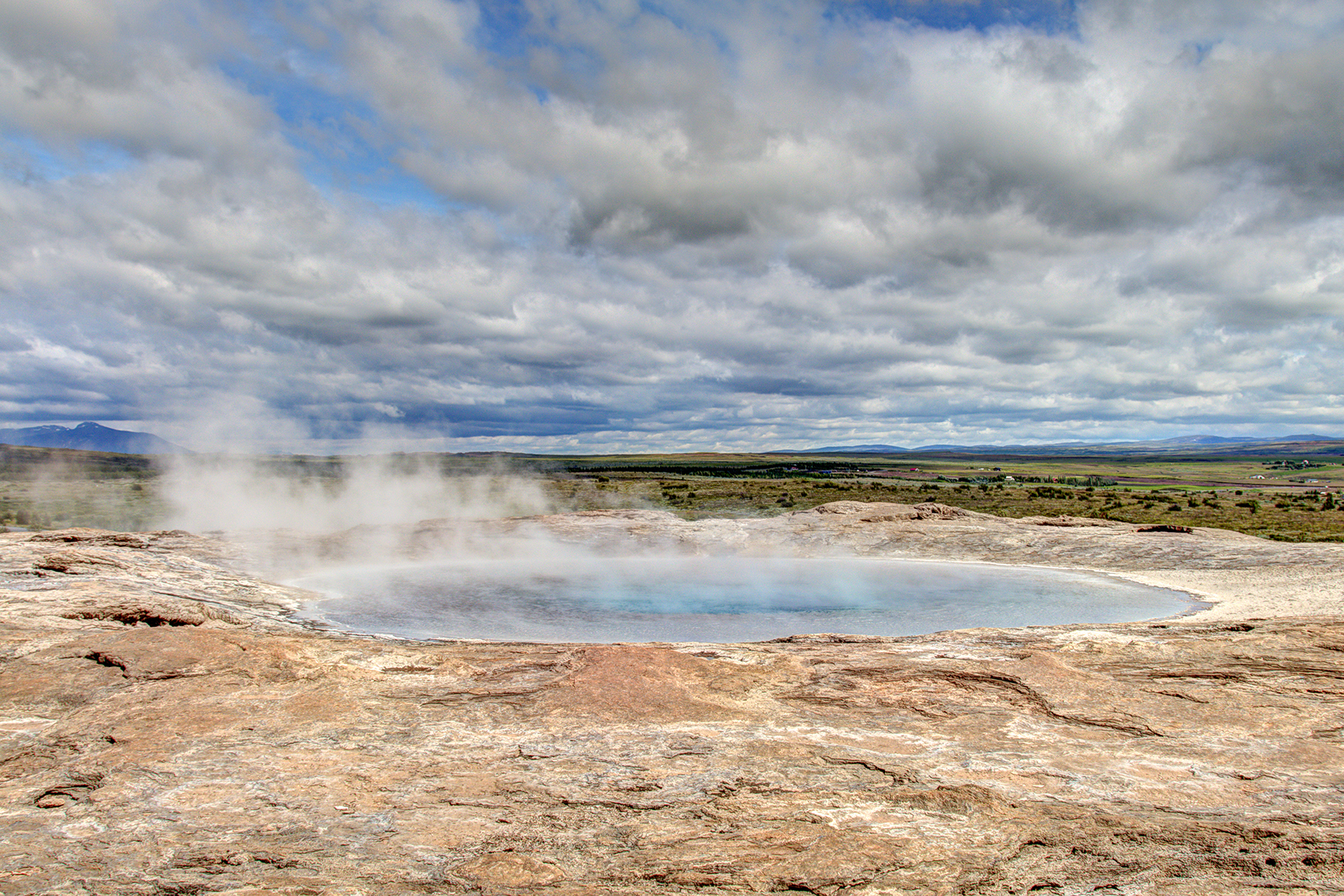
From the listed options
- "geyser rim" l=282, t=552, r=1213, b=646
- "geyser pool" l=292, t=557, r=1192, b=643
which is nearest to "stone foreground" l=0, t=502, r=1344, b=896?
"geyser rim" l=282, t=552, r=1213, b=646

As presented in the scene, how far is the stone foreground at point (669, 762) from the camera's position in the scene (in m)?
4.58

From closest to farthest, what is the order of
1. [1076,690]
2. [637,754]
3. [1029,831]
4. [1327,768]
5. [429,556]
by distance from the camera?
[1029,831] → [1327,768] → [637,754] → [1076,690] → [429,556]

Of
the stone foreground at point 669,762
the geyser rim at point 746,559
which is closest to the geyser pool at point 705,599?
the geyser rim at point 746,559

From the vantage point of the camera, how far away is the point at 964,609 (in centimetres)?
1648

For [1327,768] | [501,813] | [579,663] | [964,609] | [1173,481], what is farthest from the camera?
[1173,481]

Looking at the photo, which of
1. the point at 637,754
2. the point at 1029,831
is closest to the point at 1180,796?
the point at 1029,831

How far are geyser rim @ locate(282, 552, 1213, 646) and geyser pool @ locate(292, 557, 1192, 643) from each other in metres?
0.19

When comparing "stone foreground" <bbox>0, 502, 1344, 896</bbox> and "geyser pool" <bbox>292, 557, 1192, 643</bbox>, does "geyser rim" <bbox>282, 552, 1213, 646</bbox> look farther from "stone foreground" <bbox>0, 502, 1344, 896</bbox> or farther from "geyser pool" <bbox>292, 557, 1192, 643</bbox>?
"stone foreground" <bbox>0, 502, 1344, 896</bbox>

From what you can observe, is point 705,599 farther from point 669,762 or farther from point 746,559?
point 669,762

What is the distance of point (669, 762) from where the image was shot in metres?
6.29

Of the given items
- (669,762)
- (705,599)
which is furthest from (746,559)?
(669,762)

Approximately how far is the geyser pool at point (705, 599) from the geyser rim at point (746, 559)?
19cm

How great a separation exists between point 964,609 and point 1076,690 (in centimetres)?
886

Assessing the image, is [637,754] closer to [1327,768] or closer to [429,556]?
[1327,768]
